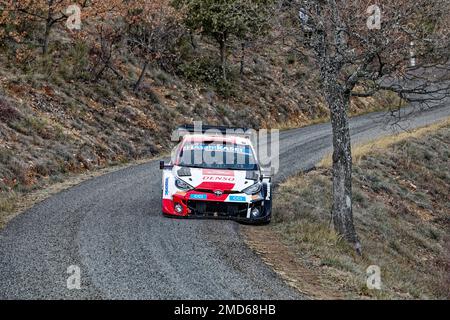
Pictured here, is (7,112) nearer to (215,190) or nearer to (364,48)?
(215,190)

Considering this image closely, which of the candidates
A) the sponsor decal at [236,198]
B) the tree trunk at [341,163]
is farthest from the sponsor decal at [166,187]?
the tree trunk at [341,163]

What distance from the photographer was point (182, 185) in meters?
12.2

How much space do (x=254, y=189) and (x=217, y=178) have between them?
86 cm

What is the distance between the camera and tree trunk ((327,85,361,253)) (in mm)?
12516

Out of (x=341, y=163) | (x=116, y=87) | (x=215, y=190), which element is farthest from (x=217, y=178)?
(x=116, y=87)

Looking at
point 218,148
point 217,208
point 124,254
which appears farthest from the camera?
point 218,148

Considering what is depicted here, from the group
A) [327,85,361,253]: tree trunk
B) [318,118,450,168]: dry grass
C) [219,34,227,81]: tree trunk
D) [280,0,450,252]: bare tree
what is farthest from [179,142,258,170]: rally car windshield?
[219,34,227,81]: tree trunk

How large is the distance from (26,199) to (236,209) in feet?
18.3

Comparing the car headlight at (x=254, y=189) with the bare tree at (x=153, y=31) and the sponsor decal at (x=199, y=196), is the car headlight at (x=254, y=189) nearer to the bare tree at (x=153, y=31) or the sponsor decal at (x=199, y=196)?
the sponsor decal at (x=199, y=196)

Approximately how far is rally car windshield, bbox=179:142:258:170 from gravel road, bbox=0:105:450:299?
4.80 ft

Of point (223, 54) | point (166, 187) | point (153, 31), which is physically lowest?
point (166, 187)

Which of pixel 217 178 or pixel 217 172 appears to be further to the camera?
pixel 217 172
